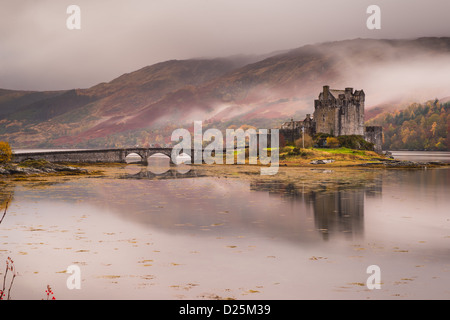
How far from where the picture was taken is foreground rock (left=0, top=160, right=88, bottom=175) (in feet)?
193

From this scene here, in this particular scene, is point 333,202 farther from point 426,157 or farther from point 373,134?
point 426,157

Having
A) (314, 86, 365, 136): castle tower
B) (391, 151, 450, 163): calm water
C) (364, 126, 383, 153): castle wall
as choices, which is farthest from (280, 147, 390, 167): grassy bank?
(391, 151, 450, 163): calm water

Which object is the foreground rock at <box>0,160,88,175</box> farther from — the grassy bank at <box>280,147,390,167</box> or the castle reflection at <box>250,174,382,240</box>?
the grassy bank at <box>280,147,390,167</box>

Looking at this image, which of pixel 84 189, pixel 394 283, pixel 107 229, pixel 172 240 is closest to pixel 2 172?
pixel 84 189

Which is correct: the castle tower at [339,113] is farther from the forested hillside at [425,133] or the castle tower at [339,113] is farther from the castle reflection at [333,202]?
the forested hillside at [425,133]

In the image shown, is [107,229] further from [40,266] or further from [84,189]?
[84,189]

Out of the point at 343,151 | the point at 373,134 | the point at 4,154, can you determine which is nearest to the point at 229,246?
the point at 4,154

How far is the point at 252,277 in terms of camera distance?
1356cm

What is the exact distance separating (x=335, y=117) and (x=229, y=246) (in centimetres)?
7067

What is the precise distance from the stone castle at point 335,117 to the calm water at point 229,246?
166ft

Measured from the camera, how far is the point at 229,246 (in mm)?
18062

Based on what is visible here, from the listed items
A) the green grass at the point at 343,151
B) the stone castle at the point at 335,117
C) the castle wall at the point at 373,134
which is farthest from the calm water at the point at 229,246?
the castle wall at the point at 373,134

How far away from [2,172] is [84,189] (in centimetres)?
2236

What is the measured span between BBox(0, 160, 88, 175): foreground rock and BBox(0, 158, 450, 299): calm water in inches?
1039
